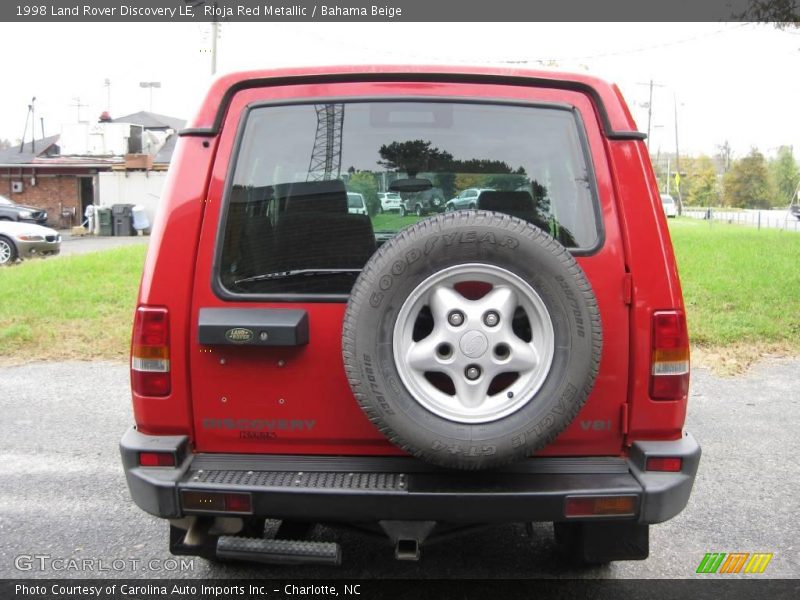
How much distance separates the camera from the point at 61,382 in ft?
20.6

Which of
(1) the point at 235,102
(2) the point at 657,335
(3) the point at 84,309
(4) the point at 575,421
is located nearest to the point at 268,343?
(1) the point at 235,102

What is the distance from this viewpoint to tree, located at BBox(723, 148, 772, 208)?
239 ft

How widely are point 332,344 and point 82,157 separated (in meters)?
36.7

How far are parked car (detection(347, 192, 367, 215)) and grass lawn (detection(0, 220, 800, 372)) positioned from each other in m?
5.21

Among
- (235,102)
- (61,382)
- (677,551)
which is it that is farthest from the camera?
(61,382)

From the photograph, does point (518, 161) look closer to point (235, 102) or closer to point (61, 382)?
point (235, 102)

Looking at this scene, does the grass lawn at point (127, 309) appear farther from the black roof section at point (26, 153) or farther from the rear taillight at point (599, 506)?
the black roof section at point (26, 153)

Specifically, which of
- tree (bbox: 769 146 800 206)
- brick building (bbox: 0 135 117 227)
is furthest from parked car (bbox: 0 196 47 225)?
tree (bbox: 769 146 800 206)

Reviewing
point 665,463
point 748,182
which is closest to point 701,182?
point 748,182

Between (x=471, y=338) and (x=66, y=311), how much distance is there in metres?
7.49

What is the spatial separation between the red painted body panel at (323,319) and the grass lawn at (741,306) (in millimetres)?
4715

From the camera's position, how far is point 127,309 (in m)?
8.57

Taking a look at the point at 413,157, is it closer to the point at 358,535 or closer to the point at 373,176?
the point at 373,176
